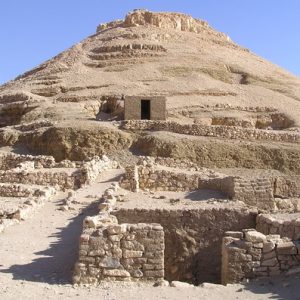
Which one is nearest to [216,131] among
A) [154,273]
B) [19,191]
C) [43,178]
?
[43,178]

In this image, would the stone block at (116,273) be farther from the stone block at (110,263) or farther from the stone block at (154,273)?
the stone block at (154,273)

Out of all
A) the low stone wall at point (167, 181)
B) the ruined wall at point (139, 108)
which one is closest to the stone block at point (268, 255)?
the low stone wall at point (167, 181)

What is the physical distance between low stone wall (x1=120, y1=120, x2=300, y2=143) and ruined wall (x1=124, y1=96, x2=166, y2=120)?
190cm

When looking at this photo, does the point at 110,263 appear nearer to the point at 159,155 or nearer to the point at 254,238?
the point at 254,238

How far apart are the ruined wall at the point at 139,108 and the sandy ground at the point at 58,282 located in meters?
21.9

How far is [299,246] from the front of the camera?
312 inches

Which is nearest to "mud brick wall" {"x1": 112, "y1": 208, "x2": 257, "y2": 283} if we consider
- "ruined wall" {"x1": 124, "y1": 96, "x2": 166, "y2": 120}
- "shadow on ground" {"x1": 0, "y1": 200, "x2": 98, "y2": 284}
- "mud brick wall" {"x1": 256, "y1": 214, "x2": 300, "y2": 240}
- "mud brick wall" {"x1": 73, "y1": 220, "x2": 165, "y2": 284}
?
"mud brick wall" {"x1": 256, "y1": 214, "x2": 300, "y2": 240}

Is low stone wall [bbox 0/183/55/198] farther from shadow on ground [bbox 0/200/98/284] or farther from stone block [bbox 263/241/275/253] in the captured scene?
stone block [bbox 263/241/275/253]

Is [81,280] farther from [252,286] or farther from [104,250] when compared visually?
[252,286]

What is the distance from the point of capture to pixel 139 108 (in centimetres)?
3344

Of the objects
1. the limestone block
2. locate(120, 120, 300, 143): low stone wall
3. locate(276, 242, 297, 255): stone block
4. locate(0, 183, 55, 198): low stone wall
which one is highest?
locate(120, 120, 300, 143): low stone wall

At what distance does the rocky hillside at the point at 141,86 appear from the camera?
31500 millimetres

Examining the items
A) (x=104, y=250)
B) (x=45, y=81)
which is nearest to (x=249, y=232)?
(x=104, y=250)

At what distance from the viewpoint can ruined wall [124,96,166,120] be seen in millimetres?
33406
